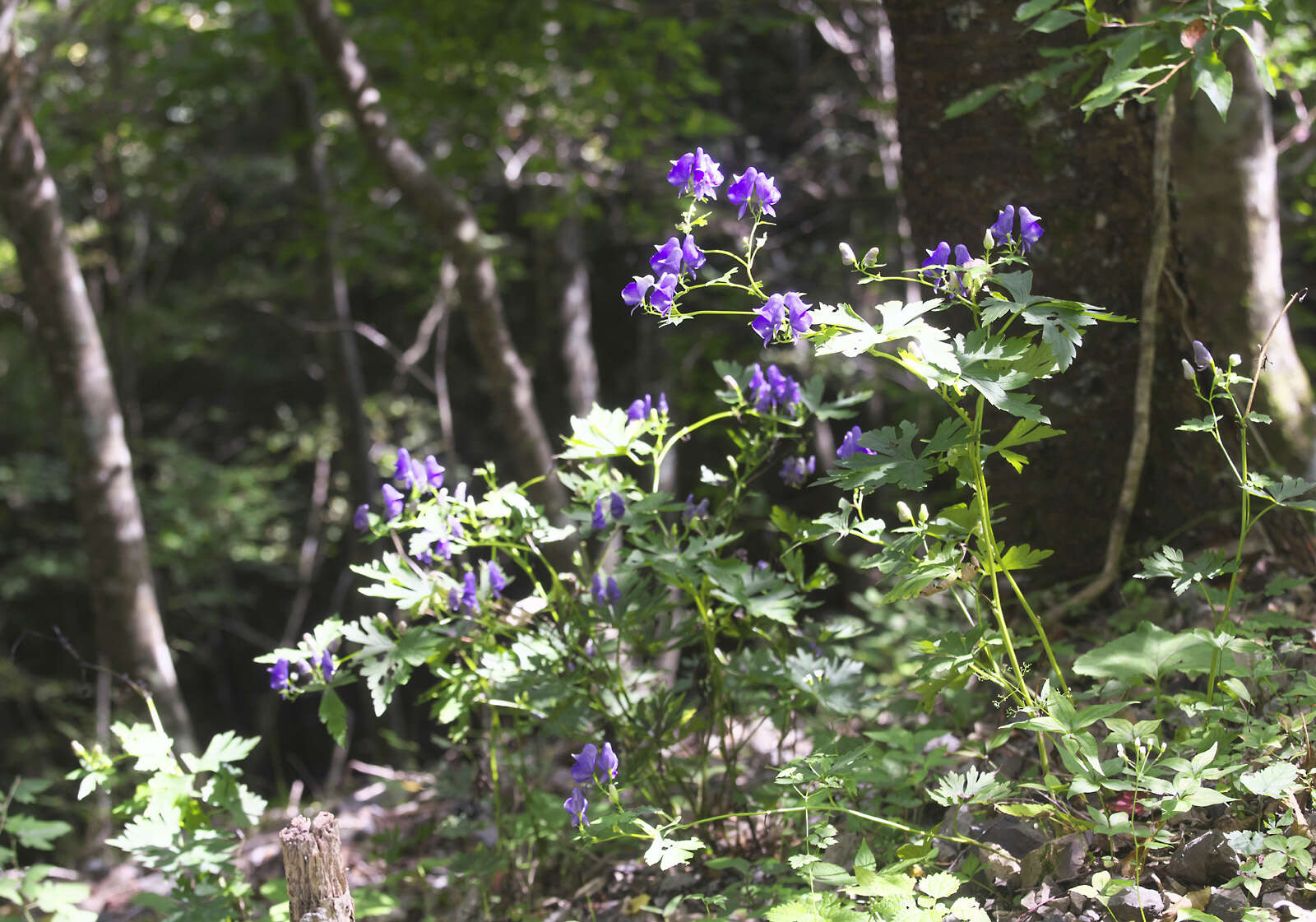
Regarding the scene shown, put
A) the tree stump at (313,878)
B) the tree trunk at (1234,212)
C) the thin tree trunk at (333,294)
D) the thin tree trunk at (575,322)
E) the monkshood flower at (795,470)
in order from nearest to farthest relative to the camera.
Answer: the tree stump at (313,878)
the monkshood flower at (795,470)
the tree trunk at (1234,212)
the thin tree trunk at (575,322)
the thin tree trunk at (333,294)

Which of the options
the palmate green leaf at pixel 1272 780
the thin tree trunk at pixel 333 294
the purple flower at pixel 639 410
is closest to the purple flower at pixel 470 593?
the purple flower at pixel 639 410

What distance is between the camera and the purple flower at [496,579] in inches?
76.3

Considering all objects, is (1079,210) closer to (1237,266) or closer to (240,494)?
(1237,266)

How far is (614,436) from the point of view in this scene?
1.80 m

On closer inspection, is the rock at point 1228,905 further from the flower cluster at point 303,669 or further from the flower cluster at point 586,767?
the flower cluster at point 303,669

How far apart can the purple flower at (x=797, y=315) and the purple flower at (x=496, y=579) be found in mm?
839

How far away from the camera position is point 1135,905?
1.41 m

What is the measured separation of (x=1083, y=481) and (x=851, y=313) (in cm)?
127

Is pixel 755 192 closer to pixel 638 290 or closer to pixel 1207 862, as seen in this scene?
pixel 638 290

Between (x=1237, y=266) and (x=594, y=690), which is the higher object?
(x=1237, y=266)

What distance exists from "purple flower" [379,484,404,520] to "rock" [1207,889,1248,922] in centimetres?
152

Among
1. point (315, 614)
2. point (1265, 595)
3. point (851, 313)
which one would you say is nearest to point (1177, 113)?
point (1265, 595)

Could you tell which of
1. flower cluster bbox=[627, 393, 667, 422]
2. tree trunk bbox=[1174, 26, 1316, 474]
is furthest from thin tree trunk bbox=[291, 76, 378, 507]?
tree trunk bbox=[1174, 26, 1316, 474]

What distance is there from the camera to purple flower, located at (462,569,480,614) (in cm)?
186
